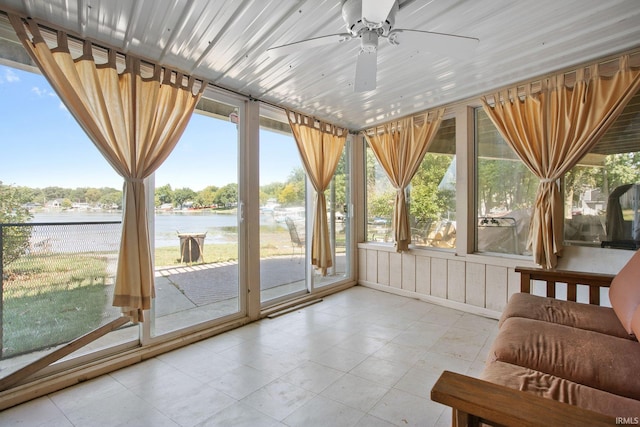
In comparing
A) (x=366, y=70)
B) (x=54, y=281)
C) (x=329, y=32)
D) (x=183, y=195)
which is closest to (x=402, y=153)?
(x=366, y=70)

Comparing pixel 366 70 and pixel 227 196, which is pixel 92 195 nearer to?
pixel 227 196

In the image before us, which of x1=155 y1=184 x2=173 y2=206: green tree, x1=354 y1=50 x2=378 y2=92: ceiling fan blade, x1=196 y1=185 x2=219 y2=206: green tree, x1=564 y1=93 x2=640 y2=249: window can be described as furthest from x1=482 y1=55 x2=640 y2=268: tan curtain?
x1=155 y1=184 x2=173 y2=206: green tree

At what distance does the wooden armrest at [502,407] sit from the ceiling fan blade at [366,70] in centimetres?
173

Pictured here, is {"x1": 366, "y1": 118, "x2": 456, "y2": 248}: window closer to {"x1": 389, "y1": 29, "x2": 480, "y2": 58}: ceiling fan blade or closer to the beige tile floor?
the beige tile floor

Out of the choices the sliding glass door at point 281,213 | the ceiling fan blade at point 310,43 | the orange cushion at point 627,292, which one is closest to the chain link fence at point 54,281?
the sliding glass door at point 281,213

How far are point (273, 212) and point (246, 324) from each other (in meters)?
1.24

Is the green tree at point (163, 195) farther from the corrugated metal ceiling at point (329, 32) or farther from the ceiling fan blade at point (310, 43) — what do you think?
the ceiling fan blade at point (310, 43)

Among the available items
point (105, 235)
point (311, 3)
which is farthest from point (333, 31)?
point (105, 235)

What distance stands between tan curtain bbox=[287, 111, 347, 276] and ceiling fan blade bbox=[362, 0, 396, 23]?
205 centimetres

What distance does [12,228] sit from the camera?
6.04 ft

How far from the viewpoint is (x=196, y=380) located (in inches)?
78.6

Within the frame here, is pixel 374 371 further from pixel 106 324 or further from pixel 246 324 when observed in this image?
pixel 106 324

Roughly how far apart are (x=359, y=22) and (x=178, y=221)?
7.03ft

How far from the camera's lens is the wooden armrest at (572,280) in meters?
1.98
